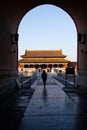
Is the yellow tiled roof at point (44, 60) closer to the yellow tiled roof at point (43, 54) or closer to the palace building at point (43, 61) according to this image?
Answer: the palace building at point (43, 61)

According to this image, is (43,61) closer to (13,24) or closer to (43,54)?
(43,54)

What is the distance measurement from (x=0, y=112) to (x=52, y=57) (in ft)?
293

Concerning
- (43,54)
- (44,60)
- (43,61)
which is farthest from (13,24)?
(43,54)

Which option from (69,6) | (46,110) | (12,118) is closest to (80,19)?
(69,6)

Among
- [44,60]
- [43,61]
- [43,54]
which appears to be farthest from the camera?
[43,54]

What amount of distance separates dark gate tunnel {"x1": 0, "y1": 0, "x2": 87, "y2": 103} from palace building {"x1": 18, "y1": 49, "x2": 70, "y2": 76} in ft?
247

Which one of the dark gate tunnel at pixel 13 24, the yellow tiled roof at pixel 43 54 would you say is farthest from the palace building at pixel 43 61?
the dark gate tunnel at pixel 13 24

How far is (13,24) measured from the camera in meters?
20.4

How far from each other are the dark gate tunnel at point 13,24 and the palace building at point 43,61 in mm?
75244

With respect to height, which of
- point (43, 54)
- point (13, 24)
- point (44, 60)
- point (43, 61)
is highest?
point (43, 54)

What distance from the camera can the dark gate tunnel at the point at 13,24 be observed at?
16.3m

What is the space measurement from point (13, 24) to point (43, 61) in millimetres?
77867

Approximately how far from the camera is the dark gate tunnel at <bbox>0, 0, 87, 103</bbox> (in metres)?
16.3

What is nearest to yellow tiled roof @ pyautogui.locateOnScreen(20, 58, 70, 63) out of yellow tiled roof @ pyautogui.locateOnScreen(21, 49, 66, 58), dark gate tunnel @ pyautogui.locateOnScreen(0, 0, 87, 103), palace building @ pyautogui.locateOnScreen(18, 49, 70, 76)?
palace building @ pyautogui.locateOnScreen(18, 49, 70, 76)
